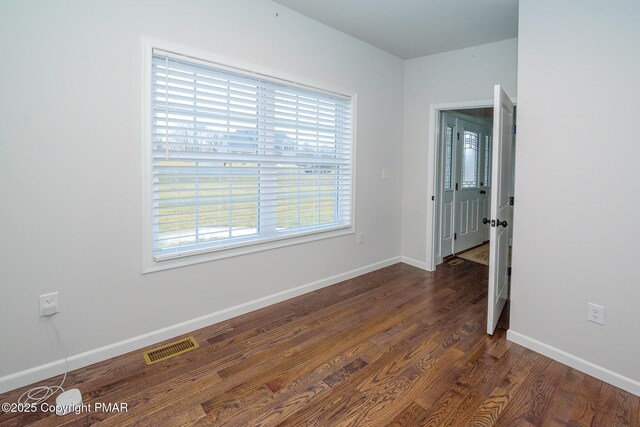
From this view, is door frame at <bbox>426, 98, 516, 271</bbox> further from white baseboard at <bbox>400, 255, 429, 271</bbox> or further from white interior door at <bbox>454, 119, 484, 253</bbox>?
white interior door at <bbox>454, 119, 484, 253</bbox>

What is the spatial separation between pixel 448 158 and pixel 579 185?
7.98 feet

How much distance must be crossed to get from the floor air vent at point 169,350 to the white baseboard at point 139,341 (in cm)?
9

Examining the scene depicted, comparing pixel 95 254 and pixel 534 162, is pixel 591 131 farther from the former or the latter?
pixel 95 254

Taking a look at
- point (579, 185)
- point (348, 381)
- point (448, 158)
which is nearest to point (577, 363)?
point (579, 185)

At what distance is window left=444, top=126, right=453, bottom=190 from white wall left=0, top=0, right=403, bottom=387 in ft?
8.67

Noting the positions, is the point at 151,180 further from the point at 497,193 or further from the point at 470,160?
the point at 470,160

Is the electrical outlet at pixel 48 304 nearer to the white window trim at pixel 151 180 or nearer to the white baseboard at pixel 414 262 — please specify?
the white window trim at pixel 151 180

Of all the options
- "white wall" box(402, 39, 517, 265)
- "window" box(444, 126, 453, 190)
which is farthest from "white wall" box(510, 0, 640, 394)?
"window" box(444, 126, 453, 190)

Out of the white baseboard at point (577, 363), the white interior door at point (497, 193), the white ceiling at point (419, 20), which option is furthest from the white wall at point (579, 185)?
the white ceiling at point (419, 20)

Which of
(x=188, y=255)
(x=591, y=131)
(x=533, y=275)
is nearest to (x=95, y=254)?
(x=188, y=255)

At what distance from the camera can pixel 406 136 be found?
13.5ft

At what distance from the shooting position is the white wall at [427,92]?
335 centimetres

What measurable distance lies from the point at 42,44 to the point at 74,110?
36cm

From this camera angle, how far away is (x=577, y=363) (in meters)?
2.09
